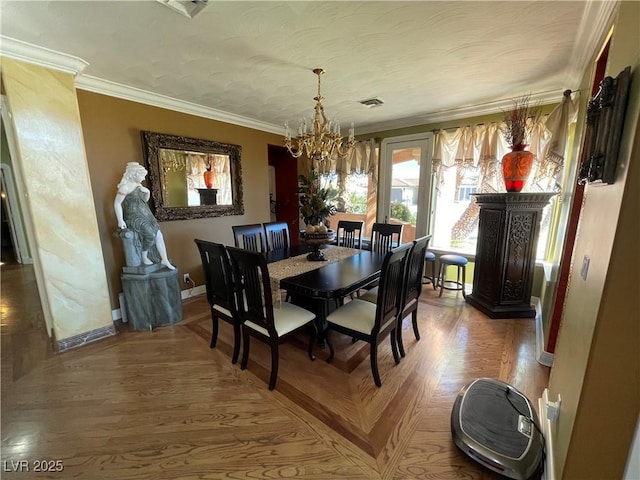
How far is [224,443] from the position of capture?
150 centimetres

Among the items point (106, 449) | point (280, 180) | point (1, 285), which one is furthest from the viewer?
point (280, 180)

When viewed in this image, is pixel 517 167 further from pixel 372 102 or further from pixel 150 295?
pixel 150 295

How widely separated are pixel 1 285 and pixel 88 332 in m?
3.20

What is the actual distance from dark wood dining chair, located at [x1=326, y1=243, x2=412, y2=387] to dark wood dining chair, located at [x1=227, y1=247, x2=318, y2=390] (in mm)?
293

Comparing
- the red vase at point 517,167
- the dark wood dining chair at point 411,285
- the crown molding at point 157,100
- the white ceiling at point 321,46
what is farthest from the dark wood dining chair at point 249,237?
the red vase at point 517,167

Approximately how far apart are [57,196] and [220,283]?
1.65 metres

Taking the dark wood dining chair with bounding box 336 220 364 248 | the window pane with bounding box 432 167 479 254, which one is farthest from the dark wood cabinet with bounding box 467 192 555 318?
the dark wood dining chair with bounding box 336 220 364 248

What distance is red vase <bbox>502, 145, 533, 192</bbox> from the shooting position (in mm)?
2646

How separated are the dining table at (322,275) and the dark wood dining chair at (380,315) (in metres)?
0.19

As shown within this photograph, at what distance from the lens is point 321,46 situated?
1.95 m

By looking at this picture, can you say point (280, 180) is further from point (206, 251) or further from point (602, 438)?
point (602, 438)

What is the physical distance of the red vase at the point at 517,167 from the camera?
2.65m

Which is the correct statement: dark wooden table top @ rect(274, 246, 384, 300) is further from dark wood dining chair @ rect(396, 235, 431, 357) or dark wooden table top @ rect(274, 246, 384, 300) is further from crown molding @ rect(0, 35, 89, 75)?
crown molding @ rect(0, 35, 89, 75)

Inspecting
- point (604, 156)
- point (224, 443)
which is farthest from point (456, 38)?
point (224, 443)
